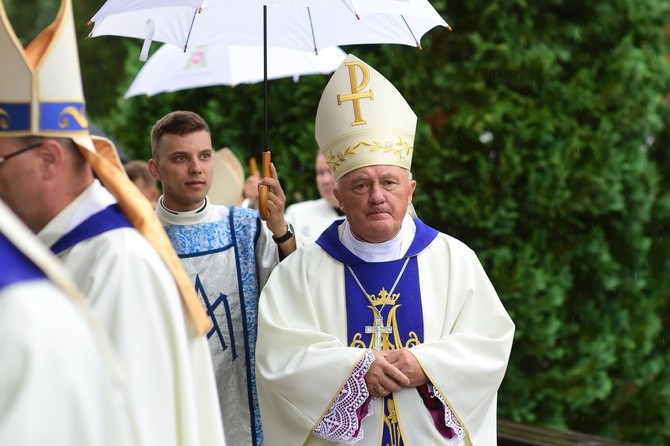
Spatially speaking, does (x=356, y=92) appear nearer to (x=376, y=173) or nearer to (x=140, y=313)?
(x=376, y=173)

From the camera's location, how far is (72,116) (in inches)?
120

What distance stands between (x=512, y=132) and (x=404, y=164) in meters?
3.23

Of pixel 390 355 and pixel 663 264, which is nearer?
pixel 390 355

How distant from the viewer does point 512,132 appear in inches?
301

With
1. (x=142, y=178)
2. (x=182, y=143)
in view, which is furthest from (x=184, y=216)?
(x=142, y=178)

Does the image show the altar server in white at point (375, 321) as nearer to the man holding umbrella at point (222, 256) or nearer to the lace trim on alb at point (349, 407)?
the lace trim on alb at point (349, 407)

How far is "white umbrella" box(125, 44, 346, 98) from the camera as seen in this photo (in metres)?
6.32

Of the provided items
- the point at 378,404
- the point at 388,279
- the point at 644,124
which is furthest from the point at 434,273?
the point at 644,124

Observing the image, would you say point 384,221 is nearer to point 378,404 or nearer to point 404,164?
point 404,164

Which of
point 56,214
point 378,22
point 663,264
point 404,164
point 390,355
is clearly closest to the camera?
point 56,214

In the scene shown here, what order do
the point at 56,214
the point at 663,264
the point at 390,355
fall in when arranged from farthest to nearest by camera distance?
the point at 663,264 → the point at 390,355 → the point at 56,214

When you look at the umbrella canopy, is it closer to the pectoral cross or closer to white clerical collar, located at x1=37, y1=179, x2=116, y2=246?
the pectoral cross

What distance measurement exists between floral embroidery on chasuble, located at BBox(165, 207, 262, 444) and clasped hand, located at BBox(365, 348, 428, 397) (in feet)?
2.48

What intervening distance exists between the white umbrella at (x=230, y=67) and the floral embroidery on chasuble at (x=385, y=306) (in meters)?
2.06
